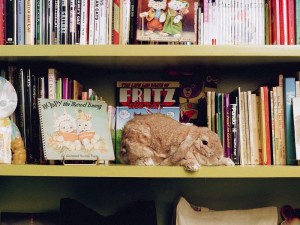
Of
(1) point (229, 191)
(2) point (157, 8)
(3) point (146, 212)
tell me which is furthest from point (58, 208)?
(2) point (157, 8)

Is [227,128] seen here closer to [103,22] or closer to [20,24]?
[103,22]

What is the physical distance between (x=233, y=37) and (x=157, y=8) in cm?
23

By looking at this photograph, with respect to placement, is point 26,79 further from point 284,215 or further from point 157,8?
point 284,215

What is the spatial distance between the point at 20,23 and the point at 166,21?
1.31 feet

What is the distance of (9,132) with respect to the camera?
4.63 feet

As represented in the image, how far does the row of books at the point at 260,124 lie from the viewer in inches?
57.1

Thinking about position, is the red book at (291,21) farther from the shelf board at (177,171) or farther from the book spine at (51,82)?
the book spine at (51,82)

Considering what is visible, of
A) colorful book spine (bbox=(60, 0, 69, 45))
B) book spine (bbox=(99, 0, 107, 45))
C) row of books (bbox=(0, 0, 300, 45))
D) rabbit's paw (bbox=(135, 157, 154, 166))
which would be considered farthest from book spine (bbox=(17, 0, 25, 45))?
rabbit's paw (bbox=(135, 157, 154, 166))

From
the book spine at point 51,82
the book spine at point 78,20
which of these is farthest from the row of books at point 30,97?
the book spine at point 78,20

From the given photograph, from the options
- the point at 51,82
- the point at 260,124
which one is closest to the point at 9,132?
the point at 51,82

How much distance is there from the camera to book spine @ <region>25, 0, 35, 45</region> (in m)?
1.45

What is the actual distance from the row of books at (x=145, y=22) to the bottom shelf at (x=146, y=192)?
455mm

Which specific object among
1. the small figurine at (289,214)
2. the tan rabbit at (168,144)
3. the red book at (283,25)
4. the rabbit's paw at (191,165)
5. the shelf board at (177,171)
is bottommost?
the small figurine at (289,214)

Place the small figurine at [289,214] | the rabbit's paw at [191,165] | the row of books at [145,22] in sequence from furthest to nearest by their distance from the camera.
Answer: the small figurine at [289,214] → the row of books at [145,22] → the rabbit's paw at [191,165]
